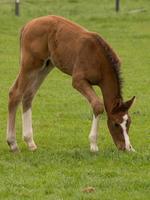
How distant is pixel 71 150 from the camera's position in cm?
1029

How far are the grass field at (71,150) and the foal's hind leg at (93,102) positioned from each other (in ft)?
0.75

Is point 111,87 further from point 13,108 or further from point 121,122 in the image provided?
point 13,108

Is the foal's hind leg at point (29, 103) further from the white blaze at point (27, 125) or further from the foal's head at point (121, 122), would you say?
the foal's head at point (121, 122)

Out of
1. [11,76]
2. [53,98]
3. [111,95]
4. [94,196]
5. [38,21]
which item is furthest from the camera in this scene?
[11,76]

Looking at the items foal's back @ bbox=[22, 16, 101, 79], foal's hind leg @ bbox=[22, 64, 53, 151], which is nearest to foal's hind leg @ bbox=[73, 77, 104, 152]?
foal's back @ bbox=[22, 16, 101, 79]

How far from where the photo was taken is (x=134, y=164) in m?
9.10

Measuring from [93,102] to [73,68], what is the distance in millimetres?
633

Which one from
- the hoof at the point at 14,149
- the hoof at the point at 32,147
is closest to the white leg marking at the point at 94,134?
the hoof at the point at 32,147

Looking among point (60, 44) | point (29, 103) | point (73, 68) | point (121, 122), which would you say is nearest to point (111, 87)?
point (121, 122)

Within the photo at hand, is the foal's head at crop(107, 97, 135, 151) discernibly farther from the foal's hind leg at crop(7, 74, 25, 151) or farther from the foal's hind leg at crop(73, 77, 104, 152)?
the foal's hind leg at crop(7, 74, 25, 151)

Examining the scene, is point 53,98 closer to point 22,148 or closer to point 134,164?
point 22,148

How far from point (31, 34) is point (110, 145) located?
2.05 m

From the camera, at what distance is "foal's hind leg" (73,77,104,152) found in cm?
963

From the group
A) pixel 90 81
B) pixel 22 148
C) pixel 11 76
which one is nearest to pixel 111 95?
pixel 90 81
